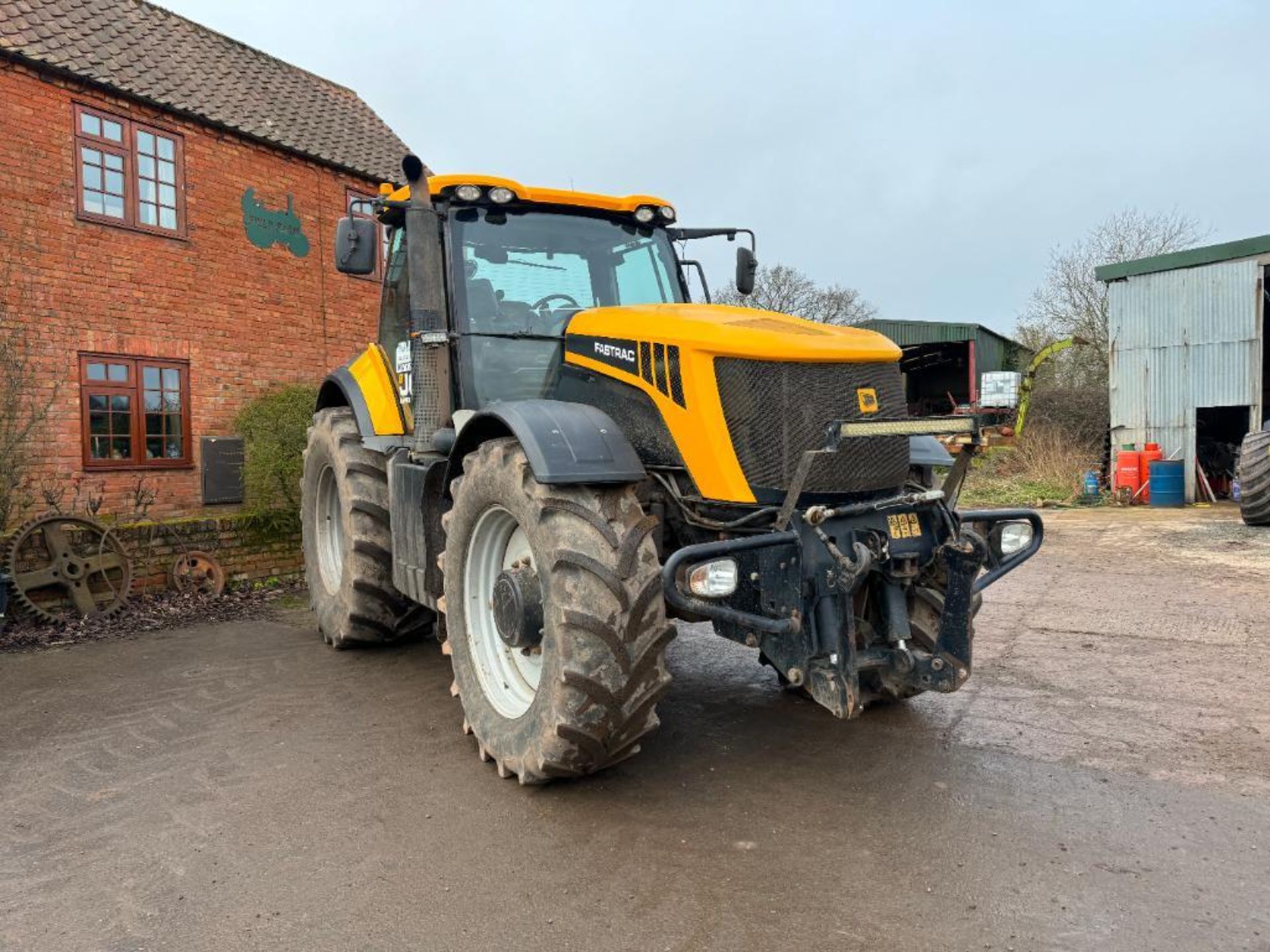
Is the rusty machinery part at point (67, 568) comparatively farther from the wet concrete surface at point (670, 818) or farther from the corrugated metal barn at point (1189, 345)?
the corrugated metal barn at point (1189, 345)

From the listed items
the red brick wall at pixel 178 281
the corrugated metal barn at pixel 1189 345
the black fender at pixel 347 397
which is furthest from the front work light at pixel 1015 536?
the corrugated metal barn at pixel 1189 345

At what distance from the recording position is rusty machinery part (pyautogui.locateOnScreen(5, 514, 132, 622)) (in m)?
6.46

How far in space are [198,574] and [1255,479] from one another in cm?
1163

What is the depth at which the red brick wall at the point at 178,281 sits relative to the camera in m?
7.98

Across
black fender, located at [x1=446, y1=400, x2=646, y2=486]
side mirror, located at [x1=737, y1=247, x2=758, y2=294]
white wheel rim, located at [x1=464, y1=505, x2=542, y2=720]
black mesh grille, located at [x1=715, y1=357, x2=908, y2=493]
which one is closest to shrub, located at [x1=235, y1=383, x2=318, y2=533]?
side mirror, located at [x1=737, y1=247, x2=758, y2=294]

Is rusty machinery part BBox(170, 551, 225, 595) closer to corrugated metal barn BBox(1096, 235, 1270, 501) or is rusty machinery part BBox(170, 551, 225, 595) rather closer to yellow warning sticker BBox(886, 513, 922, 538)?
yellow warning sticker BBox(886, 513, 922, 538)

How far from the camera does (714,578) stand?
2900mm

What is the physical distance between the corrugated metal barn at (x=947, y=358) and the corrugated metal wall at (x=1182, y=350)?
9.32 m

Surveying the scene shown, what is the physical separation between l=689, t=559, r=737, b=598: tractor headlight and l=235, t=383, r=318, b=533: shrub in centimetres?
589

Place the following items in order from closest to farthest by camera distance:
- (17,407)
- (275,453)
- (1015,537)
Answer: (1015,537)
(17,407)
(275,453)

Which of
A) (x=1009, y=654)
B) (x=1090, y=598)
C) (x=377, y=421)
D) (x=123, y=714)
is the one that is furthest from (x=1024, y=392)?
(x=123, y=714)

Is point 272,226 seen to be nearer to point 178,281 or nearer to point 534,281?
point 178,281

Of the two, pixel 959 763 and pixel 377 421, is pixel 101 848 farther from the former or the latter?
pixel 959 763

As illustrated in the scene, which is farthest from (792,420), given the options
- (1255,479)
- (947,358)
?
(947,358)
